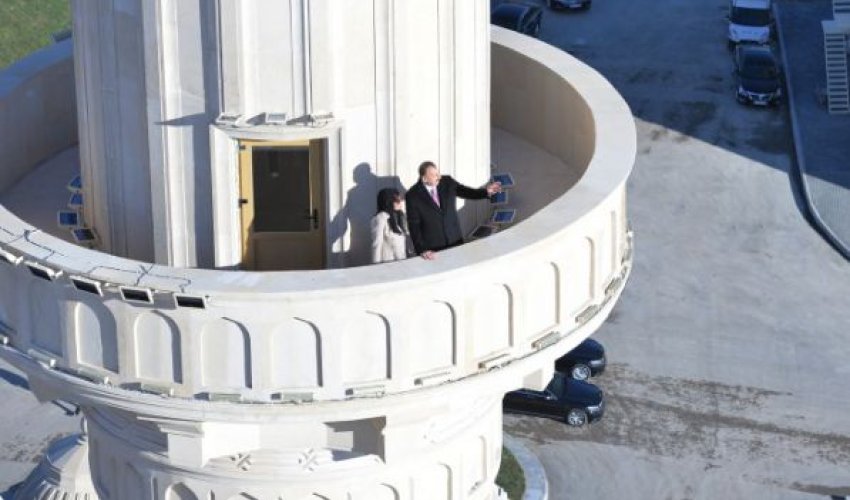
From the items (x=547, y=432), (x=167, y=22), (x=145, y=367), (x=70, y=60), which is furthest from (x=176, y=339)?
(x=547, y=432)

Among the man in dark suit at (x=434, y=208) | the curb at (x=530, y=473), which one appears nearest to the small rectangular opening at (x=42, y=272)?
the man in dark suit at (x=434, y=208)

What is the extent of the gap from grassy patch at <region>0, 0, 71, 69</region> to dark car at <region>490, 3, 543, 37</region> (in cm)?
1869

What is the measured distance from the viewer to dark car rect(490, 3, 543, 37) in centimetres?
8281

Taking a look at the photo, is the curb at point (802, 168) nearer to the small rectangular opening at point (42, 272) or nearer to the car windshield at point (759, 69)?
the car windshield at point (759, 69)

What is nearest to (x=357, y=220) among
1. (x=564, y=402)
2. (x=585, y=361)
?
(x=564, y=402)

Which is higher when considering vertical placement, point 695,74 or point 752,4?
point 752,4

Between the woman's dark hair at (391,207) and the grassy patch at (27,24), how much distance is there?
57.9m

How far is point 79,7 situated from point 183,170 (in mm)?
2378

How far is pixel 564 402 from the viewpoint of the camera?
55.3 metres

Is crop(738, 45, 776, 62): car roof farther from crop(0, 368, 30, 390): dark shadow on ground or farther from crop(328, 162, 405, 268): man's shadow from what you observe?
crop(328, 162, 405, 268): man's shadow

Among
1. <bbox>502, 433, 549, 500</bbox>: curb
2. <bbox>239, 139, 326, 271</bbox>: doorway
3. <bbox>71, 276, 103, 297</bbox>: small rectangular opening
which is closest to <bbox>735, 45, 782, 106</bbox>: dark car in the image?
<bbox>502, 433, 549, 500</bbox>: curb

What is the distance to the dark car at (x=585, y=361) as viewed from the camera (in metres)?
57.3

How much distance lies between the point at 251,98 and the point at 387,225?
7.34ft

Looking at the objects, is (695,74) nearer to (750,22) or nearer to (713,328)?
(750,22)
